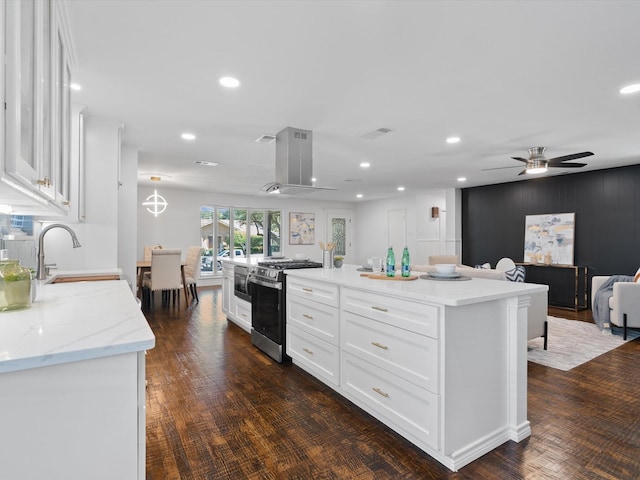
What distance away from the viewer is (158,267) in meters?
5.61

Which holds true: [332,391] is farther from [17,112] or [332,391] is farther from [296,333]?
[17,112]

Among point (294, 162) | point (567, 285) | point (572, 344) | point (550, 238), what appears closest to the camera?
point (294, 162)

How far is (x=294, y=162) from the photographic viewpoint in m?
3.80

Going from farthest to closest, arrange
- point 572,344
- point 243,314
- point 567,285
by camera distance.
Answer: point 567,285, point 243,314, point 572,344

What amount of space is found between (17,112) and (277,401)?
2224mm

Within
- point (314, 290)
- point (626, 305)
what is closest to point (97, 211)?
point (314, 290)

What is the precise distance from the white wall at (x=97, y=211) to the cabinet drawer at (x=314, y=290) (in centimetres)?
187

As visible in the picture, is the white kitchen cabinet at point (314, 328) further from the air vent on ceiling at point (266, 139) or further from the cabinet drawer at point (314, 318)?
the air vent on ceiling at point (266, 139)

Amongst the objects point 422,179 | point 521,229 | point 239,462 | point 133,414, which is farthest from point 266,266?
point 521,229

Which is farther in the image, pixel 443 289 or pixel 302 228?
pixel 302 228

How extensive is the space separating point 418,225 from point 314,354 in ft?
24.2

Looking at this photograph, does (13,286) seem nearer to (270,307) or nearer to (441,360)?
(441,360)

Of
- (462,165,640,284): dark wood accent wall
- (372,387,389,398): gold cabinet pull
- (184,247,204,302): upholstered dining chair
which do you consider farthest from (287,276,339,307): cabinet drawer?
(462,165,640,284): dark wood accent wall

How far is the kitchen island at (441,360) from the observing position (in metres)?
1.80
